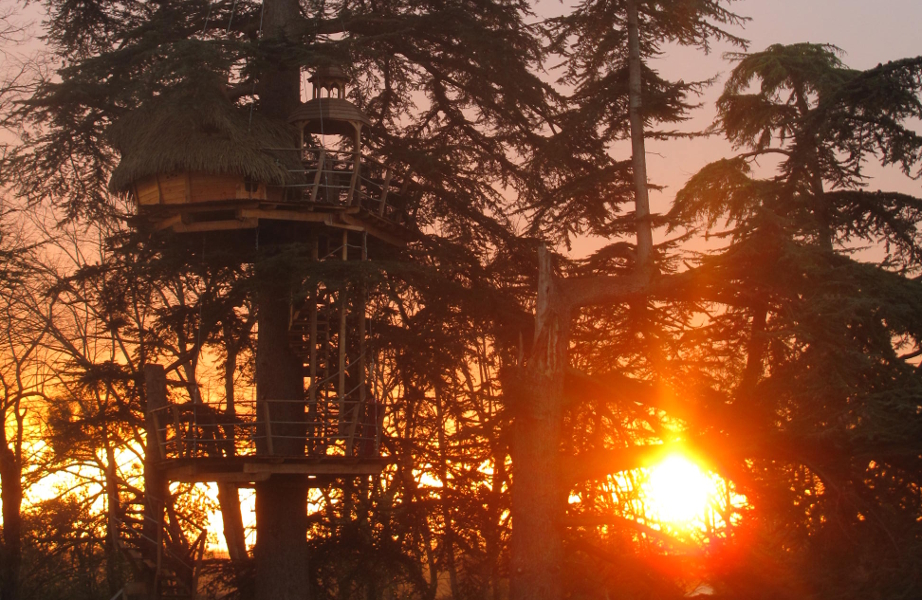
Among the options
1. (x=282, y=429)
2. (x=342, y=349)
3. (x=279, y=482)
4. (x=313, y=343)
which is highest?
(x=313, y=343)

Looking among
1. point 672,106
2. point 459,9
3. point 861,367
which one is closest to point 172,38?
point 459,9

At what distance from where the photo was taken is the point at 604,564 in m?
16.1

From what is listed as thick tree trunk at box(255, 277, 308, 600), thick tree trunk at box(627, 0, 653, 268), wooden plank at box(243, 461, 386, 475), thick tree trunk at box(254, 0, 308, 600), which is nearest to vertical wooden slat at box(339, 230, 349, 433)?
wooden plank at box(243, 461, 386, 475)

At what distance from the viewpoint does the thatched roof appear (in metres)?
14.6

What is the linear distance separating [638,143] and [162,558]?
415 inches

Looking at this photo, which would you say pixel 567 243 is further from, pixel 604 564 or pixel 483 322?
pixel 604 564

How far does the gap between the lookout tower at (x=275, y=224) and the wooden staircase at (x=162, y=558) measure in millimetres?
96

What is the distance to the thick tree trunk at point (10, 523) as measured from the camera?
899 inches

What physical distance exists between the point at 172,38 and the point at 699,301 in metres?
10.7

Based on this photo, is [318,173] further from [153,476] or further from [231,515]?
[231,515]

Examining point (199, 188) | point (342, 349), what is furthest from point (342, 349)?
point (199, 188)

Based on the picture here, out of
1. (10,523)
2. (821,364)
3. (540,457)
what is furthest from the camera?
(10,523)

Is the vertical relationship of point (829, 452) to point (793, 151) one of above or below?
below

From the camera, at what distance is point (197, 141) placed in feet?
48.3
